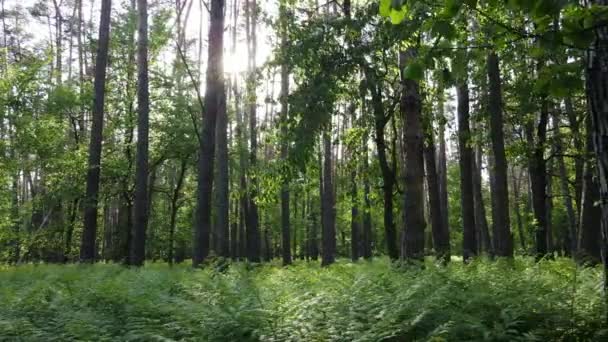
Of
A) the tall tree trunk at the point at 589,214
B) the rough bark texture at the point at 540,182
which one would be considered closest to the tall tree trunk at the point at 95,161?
the rough bark texture at the point at 540,182

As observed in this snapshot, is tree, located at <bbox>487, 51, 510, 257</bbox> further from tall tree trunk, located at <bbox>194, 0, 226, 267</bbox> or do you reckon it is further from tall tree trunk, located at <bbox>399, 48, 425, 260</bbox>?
tall tree trunk, located at <bbox>194, 0, 226, 267</bbox>

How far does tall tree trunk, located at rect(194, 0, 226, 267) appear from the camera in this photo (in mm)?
12414

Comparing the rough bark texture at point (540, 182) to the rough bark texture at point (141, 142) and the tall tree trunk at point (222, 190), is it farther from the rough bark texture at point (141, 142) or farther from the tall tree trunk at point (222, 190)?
the rough bark texture at point (141, 142)

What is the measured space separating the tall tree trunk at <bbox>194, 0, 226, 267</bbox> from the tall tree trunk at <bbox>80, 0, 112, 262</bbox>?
6.22 metres

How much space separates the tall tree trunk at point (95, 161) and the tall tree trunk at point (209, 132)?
20.4 ft

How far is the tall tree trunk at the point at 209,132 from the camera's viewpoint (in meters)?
12.4

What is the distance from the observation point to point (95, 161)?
57.2 ft

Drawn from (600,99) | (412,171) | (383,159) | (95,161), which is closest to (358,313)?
(600,99)

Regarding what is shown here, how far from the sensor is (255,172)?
1091cm

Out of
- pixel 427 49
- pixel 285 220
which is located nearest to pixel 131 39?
pixel 285 220

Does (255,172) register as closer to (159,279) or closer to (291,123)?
(291,123)

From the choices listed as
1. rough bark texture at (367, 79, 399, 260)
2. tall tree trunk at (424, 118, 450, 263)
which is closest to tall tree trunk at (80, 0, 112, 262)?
rough bark texture at (367, 79, 399, 260)

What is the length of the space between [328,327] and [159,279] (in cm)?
535

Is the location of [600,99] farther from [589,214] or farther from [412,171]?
[589,214]
